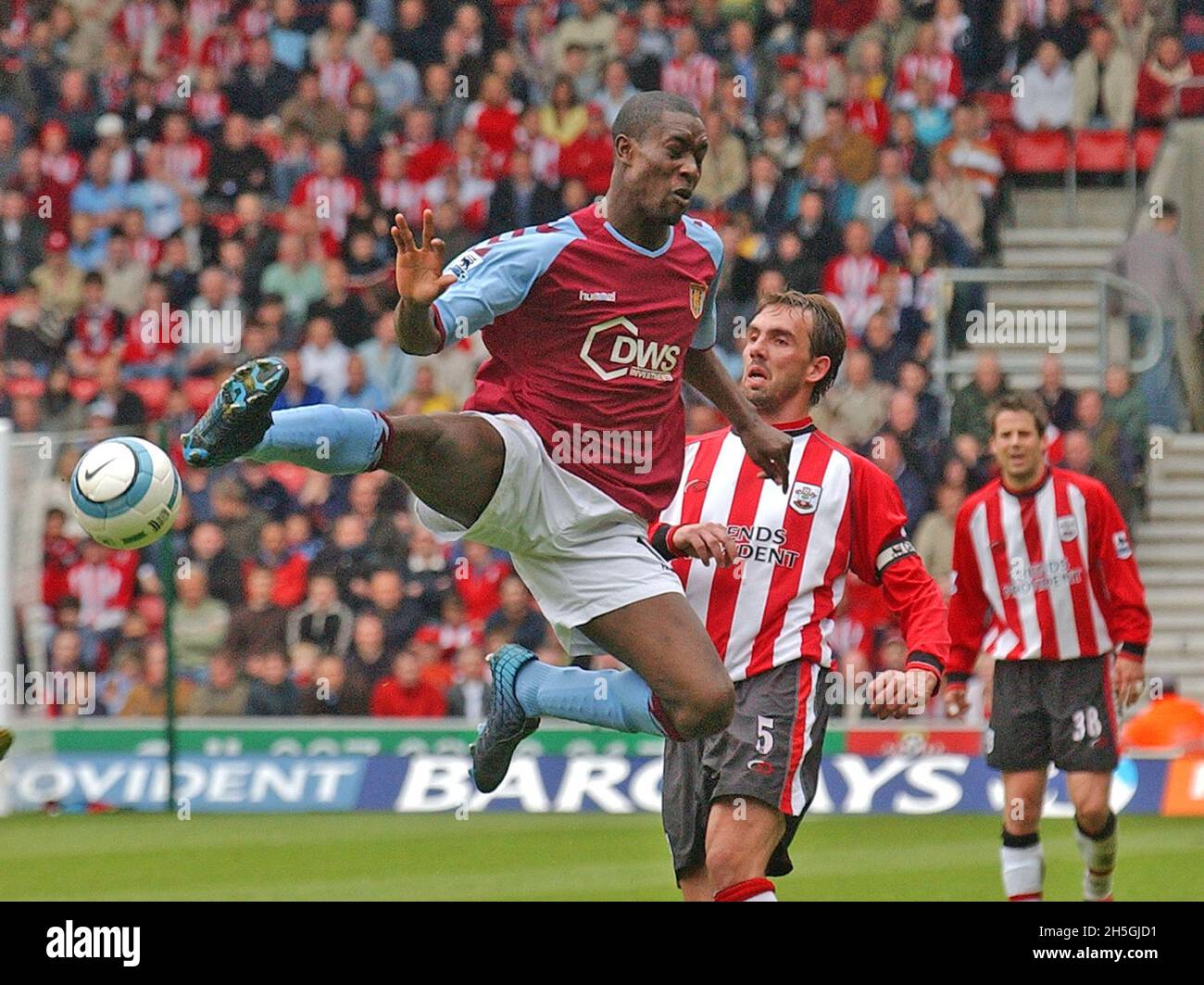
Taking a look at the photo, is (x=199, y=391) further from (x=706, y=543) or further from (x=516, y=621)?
(x=706, y=543)

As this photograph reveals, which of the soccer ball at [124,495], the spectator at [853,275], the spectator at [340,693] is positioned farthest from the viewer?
the spectator at [853,275]

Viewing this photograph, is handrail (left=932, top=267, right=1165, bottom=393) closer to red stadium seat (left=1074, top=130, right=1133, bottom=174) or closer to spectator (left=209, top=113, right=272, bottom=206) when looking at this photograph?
red stadium seat (left=1074, top=130, right=1133, bottom=174)

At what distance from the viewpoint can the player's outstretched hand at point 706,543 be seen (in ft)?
19.1

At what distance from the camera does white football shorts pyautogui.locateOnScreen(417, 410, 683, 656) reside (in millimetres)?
6086

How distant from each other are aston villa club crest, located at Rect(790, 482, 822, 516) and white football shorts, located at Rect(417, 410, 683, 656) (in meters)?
0.43

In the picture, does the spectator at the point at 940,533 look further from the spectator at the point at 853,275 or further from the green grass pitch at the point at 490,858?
the green grass pitch at the point at 490,858

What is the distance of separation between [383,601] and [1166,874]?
5.27 metres

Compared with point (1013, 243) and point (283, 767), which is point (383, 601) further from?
point (1013, 243)

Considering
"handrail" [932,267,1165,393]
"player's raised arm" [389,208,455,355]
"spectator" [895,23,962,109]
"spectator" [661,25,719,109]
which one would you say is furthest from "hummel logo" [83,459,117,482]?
"spectator" [895,23,962,109]

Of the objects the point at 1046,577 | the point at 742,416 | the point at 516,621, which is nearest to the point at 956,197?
the point at 516,621

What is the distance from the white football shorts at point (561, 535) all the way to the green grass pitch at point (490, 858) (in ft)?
8.41

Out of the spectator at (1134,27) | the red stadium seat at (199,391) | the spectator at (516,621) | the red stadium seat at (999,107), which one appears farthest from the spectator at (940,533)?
the red stadium seat at (199,391)

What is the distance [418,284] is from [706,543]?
1061mm

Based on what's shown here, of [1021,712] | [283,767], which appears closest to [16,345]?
[283,767]
